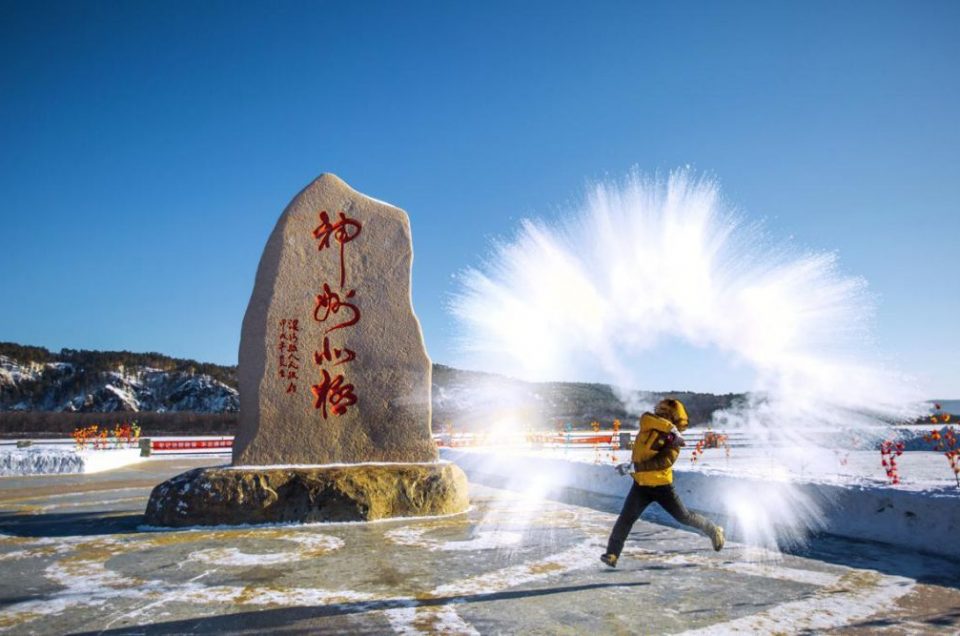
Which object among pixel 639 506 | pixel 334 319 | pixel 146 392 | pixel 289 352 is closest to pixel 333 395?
pixel 289 352

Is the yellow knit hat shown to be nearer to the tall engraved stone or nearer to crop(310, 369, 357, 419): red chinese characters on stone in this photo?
the tall engraved stone

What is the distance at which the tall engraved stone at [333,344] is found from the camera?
7.84 m

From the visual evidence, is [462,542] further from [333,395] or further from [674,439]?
[333,395]

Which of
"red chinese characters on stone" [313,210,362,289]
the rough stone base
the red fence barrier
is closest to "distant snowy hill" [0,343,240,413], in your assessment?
the red fence barrier

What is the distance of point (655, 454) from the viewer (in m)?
4.76

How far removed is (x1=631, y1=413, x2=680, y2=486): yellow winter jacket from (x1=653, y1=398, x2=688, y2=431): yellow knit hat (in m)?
0.06

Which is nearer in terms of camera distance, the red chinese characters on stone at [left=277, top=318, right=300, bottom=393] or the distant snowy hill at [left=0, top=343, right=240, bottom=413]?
the red chinese characters on stone at [left=277, top=318, right=300, bottom=393]

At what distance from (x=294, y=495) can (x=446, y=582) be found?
330cm

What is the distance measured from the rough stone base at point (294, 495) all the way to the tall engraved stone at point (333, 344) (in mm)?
464

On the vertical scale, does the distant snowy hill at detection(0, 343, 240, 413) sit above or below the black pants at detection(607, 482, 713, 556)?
above

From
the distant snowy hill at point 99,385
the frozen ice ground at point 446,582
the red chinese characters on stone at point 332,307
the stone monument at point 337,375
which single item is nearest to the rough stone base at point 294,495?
the stone monument at point 337,375

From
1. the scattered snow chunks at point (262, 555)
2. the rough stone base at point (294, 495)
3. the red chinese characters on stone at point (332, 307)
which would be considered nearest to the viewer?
the scattered snow chunks at point (262, 555)

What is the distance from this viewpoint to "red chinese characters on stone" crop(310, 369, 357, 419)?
7984 mm

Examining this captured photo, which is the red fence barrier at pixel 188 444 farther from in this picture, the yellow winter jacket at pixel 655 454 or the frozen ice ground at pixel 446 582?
the yellow winter jacket at pixel 655 454
